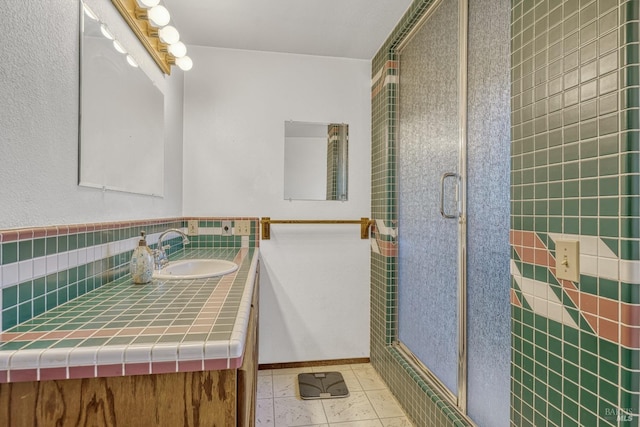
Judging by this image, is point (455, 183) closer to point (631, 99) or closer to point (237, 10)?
point (631, 99)

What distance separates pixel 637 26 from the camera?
0.70 meters

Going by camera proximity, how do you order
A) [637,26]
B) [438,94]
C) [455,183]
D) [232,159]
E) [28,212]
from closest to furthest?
[637,26]
[28,212]
[455,183]
[438,94]
[232,159]

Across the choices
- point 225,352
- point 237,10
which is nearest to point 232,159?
point 237,10

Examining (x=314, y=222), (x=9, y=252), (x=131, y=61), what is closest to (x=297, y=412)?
(x=314, y=222)

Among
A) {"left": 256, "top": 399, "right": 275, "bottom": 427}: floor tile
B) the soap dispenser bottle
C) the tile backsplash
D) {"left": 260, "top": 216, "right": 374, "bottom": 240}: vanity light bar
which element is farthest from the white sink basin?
{"left": 256, "top": 399, "right": 275, "bottom": 427}: floor tile

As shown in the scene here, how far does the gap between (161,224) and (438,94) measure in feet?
5.40

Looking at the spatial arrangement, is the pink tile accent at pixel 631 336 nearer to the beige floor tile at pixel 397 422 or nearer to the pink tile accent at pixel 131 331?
the pink tile accent at pixel 131 331

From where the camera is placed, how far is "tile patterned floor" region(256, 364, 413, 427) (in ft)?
6.07

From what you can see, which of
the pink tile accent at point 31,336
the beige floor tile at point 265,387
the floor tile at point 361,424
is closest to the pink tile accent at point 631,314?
the pink tile accent at point 31,336

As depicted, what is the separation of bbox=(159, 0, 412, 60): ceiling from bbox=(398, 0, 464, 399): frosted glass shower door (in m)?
0.28

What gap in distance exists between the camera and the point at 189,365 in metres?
0.70

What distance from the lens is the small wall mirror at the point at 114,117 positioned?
1124 millimetres

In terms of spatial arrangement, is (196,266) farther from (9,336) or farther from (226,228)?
(9,336)

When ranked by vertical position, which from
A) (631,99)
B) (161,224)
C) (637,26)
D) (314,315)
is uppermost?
(637,26)
